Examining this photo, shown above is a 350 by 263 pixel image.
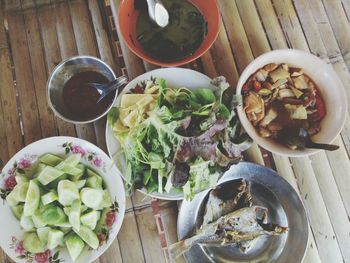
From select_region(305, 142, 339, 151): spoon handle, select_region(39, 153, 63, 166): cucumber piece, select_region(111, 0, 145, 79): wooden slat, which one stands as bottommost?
select_region(305, 142, 339, 151): spoon handle

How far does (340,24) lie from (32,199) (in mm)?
1002

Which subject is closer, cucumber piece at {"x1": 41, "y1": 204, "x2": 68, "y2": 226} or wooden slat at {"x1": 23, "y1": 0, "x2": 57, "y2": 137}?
cucumber piece at {"x1": 41, "y1": 204, "x2": 68, "y2": 226}

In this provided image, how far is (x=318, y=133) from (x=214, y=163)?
30 cm

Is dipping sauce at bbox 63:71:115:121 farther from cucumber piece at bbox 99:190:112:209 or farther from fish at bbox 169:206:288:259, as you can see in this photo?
fish at bbox 169:206:288:259

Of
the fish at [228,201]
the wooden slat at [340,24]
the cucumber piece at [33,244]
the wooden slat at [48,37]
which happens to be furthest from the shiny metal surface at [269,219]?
the wooden slat at [48,37]

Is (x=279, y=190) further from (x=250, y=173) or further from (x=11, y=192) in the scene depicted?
(x=11, y=192)

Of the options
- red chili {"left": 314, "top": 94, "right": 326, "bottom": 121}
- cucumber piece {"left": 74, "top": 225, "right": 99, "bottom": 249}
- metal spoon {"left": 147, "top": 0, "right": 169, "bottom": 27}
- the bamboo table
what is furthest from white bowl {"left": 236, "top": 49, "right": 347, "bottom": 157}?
cucumber piece {"left": 74, "top": 225, "right": 99, "bottom": 249}

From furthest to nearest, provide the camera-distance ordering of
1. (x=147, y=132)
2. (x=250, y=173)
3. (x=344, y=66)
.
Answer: (x=344, y=66) → (x=250, y=173) → (x=147, y=132)

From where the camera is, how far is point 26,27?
1.15m

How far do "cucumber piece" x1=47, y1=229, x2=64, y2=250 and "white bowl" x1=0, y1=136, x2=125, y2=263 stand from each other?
27 mm

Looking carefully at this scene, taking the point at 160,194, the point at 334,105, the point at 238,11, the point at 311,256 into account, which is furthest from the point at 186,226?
the point at 238,11

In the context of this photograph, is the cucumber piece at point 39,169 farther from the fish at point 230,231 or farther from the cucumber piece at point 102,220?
the fish at point 230,231

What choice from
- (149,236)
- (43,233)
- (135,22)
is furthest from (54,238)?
(135,22)

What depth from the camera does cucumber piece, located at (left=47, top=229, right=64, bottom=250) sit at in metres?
0.95
